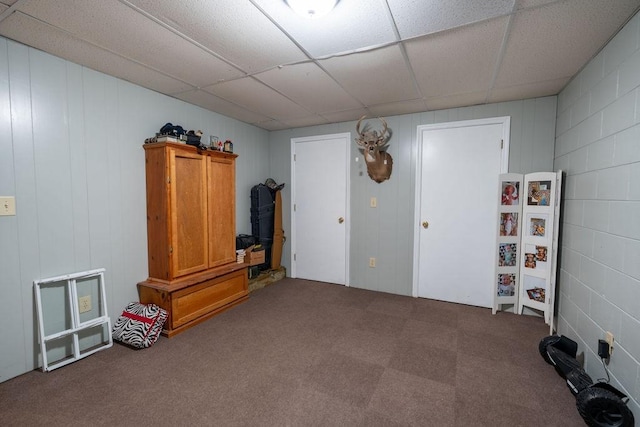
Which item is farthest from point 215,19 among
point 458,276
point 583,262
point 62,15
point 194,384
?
point 458,276

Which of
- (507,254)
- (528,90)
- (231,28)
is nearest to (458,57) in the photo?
Result: (528,90)

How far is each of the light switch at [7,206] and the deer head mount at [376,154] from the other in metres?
3.05

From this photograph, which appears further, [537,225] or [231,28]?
[537,225]

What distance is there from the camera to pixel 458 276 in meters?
3.29

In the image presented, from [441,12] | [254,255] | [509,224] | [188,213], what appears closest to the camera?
[441,12]

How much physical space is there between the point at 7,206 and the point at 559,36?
12.3 feet

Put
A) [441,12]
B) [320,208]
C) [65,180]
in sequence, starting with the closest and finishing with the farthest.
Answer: [441,12] → [65,180] → [320,208]

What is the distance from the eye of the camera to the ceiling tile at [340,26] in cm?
148

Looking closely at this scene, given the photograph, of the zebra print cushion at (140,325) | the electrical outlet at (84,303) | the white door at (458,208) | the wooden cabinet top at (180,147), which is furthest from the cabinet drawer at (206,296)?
the white door at (458,208)

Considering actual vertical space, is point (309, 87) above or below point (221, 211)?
above

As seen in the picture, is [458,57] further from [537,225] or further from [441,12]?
[537,225]

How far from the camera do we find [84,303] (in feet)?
7.46

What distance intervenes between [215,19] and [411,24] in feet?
3.75

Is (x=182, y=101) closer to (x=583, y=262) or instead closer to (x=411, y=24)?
(x=411, y=24)
